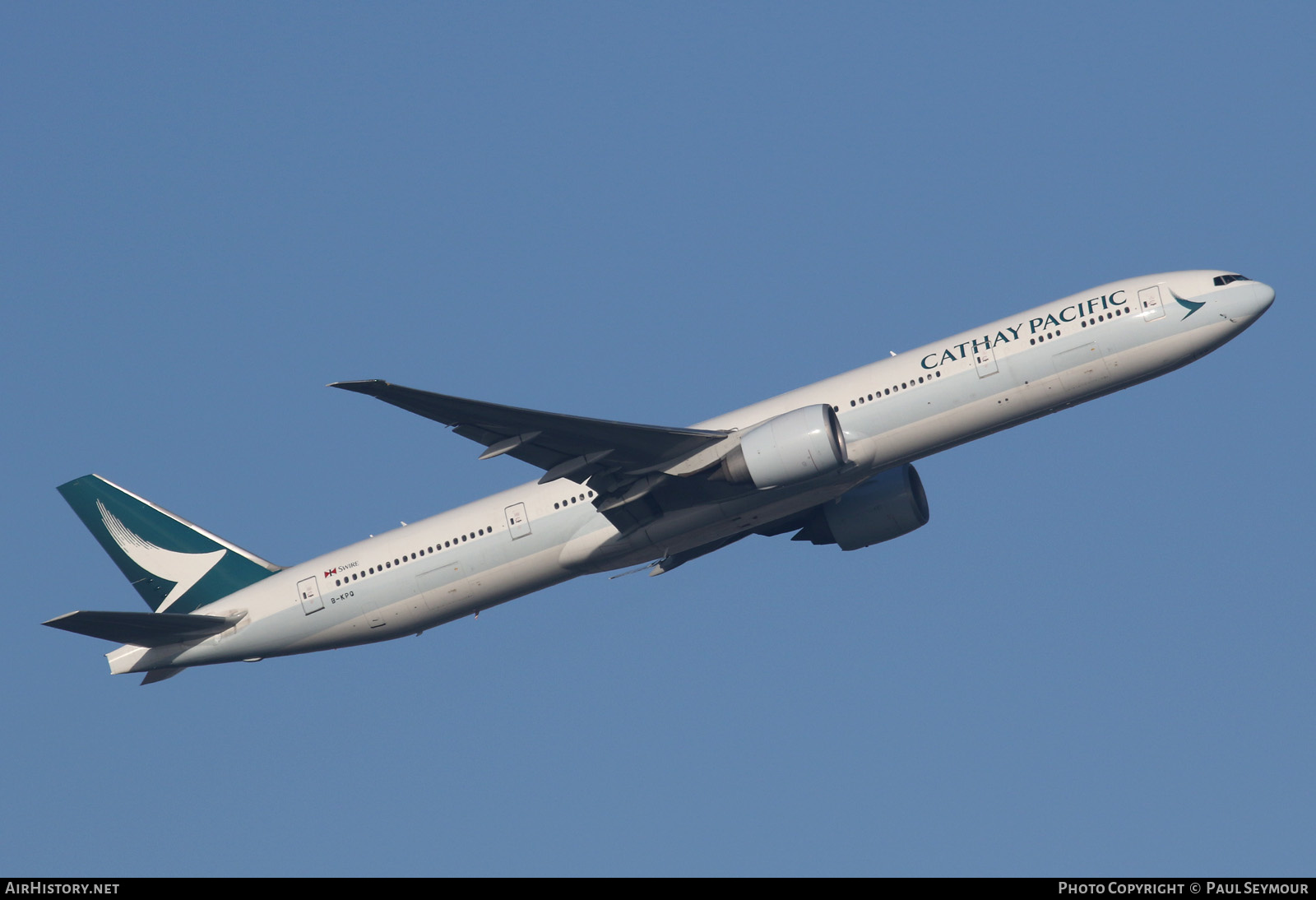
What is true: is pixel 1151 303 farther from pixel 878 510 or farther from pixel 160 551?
pixel 160 551

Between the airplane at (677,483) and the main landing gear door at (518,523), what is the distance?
0.05 meters

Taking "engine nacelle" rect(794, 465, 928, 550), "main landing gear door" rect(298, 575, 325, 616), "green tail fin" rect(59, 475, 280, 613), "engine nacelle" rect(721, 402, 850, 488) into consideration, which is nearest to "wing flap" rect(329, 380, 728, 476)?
"engine nacelle" rect(721, 402, 850, 488)

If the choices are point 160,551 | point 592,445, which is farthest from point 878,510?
point 160,551

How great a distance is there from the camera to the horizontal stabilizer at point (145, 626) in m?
37.7

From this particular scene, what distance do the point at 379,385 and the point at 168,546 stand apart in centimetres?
1580

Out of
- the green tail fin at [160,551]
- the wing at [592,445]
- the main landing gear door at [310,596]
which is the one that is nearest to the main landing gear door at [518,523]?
the wing at [592,445]

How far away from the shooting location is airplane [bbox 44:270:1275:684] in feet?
117

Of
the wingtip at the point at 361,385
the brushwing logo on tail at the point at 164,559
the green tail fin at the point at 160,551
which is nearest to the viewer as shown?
the wingtip at the point at 361,385

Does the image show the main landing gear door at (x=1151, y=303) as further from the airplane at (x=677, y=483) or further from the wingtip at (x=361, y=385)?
the wingtip at (x=361, y=385)

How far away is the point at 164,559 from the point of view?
4350 cm

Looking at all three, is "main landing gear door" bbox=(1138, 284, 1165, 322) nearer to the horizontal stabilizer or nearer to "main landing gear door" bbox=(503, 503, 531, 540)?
"main landing gear door" bbox=(503, 503, 531, 540)

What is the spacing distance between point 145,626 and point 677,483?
53.2ft

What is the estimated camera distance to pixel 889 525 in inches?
1612

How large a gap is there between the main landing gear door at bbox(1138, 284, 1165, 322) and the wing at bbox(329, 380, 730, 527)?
11.4 meters
